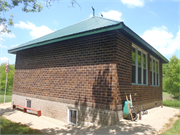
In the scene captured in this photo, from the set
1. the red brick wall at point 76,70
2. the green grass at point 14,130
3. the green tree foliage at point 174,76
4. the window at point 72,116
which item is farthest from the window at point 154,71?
the green tree foliage at point 174,76

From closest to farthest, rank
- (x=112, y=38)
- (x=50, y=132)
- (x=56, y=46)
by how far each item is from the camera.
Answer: (x=50, y=132), (x=112, y=38), (x=56, y=46)

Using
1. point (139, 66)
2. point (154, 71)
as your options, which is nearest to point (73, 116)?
point (139, 66)

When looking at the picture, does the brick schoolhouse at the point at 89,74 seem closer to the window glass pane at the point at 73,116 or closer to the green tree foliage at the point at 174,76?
the window glass pane at the point at 73,116

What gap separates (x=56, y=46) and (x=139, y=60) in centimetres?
486

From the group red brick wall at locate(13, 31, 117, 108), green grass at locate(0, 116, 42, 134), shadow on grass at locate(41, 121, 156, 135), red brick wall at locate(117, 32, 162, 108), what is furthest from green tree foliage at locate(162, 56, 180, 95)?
green grass at locate(0, 116, 42, 134)

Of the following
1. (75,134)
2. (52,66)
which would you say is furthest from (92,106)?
(52,66)

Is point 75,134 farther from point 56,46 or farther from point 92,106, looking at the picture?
point 56,46

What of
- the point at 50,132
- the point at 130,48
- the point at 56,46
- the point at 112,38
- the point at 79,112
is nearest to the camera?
the point at 50,132

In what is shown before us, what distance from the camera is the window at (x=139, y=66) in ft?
24.9

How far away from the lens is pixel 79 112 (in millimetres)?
6473

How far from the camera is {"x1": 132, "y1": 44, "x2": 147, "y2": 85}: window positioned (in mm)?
7582

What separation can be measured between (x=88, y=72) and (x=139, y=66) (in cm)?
335

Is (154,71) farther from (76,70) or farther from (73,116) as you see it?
(73,116)

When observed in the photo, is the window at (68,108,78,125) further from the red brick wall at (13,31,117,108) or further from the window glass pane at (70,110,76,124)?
the red brick wall at (13,31,117,108)
